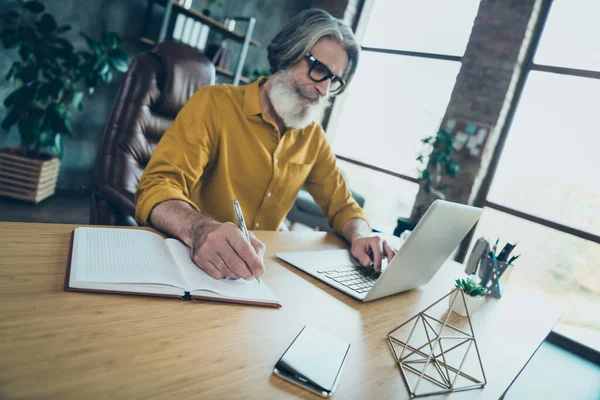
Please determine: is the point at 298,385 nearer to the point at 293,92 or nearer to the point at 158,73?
the point at 293,92

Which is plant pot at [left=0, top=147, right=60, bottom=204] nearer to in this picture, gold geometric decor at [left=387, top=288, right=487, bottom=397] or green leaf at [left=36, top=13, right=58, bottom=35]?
green leaf at [left=36, top=13, right=58, bottom=35]

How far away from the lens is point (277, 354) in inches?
21.0

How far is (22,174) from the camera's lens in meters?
2.67

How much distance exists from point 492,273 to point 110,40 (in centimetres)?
298

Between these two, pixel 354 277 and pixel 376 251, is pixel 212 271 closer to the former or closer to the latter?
pixel 354 277

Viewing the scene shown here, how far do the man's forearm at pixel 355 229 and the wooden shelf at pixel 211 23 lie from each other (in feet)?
9.15

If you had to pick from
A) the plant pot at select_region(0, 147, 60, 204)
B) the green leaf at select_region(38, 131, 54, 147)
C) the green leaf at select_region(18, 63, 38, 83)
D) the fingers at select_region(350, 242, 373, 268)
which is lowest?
the plant pot at select_region(0, 147, 60, 204)

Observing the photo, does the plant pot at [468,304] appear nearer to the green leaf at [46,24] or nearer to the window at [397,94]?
the window at [397,94]

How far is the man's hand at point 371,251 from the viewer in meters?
1.08

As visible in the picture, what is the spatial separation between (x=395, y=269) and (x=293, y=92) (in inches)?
32.4

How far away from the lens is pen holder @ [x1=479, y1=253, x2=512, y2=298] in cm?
116

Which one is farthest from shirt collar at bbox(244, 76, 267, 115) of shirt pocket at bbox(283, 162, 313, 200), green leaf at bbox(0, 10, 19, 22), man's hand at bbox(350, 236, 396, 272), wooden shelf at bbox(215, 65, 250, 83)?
wooden shelf at bbox(215, 65, 250, 83)

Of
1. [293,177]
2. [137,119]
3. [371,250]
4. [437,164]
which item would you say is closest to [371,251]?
[371,250]

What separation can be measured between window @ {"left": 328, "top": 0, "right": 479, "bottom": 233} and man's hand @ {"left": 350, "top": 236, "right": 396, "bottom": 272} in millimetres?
2685
